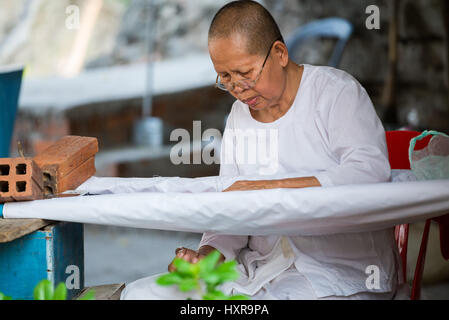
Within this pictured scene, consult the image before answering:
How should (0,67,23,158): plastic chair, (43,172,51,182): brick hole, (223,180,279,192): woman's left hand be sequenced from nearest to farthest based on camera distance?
(223,180,279,192): woman's left hand
(43,172,51,182): brick hole
(0,67,23,158): plastic chair

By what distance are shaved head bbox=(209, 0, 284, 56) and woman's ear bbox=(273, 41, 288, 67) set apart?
3 cm

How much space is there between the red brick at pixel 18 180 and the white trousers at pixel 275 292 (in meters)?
0.38

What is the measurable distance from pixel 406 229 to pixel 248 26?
1.00m

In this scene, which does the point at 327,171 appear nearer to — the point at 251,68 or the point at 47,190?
the point at 251,68

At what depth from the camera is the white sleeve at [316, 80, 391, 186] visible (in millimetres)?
1558

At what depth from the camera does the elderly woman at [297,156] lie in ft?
5.06

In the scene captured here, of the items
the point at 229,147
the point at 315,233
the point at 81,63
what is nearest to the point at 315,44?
the point at 81,63

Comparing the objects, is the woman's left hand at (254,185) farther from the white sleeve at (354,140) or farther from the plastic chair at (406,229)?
the plastic chair at (406,229)

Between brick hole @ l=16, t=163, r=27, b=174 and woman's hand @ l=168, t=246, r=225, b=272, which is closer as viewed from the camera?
brick hole @ l=16, t=163, r=27, b=174

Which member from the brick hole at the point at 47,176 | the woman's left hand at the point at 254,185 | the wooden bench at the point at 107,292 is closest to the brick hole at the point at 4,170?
the brick hole at the point at 47,176

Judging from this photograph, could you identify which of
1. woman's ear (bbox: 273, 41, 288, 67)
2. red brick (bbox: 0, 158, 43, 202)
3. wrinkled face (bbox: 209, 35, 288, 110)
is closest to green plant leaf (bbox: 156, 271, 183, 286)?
red brick (bbox: 0, 158, 43, 202)

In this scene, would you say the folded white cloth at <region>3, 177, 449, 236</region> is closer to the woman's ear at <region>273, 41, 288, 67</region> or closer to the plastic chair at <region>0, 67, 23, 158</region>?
the woman's ear at <region>273, 41, 288, 67</region>

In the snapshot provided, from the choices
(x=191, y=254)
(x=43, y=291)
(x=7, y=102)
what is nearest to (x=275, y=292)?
(x=191, y=254)

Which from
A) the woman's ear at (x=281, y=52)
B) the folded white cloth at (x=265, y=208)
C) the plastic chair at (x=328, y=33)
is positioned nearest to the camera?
the folded white cloth at (x=265, y=208)
